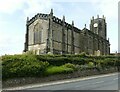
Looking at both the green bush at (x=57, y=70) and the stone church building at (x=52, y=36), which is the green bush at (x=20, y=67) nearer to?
the green bush at (x=57, y=70)

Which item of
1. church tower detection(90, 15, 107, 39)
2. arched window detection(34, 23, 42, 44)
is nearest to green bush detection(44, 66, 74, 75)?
arched window detection(34, 23, 42, 44)

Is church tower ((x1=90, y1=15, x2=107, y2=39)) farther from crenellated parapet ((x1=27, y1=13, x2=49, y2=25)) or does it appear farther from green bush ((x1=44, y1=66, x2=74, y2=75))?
green bush ((x1=44, y1=66, x2=74, y2=75))

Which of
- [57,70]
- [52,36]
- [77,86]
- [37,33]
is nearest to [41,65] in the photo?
[57,70]

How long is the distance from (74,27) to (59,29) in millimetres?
8489

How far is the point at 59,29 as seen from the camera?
221 ft

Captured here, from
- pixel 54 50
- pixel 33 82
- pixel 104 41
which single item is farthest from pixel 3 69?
pixel 104 41

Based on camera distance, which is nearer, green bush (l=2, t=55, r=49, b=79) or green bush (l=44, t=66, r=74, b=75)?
green bush (l=2, t=55, r=49, b=79)

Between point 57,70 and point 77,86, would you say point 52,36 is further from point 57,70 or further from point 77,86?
point 77,86

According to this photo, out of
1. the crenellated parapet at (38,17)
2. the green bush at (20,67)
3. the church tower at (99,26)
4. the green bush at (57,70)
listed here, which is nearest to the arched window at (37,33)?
the crenellated parapet at (38,17)

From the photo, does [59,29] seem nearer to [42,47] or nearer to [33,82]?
[42,47]

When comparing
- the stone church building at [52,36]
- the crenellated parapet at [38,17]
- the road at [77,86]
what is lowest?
the road at [77,86]

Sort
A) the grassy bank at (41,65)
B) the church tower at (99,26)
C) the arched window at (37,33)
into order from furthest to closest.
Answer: the church tower at (99,26)
the arched window at (37,33)
the grassy bank at (41,65)

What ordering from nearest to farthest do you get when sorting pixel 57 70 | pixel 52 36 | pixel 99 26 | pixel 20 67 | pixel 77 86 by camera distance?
pixel 77 86 < pixel 20 67 < pixel 57 70 < pixel 52 36 < pixel 99 26

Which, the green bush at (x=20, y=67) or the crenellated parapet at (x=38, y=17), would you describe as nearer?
the green bush at (x=20, y=67)
